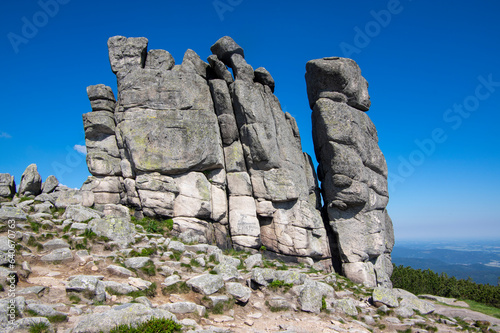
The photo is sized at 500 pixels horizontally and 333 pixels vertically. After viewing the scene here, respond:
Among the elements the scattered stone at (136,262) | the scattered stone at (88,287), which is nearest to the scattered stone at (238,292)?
the scattered stone at (136,262)

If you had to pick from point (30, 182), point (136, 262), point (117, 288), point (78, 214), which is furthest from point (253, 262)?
point (30, 182)

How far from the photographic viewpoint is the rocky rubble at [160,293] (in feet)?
43.3

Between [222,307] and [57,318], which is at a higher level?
[57,318]

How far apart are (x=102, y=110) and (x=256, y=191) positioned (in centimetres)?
1905

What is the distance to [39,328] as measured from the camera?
11.1 meters

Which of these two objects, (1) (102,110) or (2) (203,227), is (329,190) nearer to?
(2) (203,227)

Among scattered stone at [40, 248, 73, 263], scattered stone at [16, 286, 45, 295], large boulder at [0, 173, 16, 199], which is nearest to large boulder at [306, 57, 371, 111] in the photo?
scattered stone at [40, 248, 73, 263]

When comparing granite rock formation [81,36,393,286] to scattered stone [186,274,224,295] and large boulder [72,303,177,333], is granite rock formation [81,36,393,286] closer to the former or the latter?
scattered stone [186,274,224,295]

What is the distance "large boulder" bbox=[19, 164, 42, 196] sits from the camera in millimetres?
32406

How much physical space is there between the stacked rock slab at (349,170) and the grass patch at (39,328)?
29632mm

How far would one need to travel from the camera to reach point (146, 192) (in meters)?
30.5

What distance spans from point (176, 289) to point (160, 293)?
2.83ft

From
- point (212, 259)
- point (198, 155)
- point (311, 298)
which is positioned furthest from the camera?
point (198, 155)

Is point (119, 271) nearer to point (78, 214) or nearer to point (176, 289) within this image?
point (176, 289)
